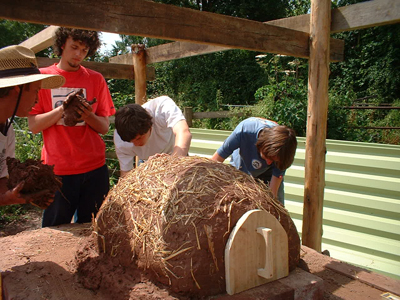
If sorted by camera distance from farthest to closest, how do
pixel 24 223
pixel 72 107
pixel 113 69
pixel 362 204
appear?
pixel 24 223
pixel 113 69
pixel 362 204
pixel 72 107

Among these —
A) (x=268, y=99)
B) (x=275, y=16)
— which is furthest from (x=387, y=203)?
(x=275, y=16)

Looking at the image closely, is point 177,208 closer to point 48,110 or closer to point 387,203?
point 48,110

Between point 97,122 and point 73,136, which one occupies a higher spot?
point 97,122

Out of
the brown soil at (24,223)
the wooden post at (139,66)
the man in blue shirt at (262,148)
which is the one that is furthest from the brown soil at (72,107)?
the brown soil at (24,223)

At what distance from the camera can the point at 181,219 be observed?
175 centimetres

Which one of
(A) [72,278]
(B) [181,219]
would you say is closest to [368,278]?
(B) [181,219]

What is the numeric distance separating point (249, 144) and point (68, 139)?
163 centimetres

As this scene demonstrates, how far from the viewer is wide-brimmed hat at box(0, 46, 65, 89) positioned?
1747mm

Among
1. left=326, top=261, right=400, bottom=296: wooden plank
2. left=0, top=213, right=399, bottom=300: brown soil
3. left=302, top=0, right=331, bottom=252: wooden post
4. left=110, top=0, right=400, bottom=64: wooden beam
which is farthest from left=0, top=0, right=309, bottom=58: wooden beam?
left=326, top=261, right=400, bottom=296: wooden plank

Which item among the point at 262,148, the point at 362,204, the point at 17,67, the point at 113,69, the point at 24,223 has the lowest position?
the point at 24,223

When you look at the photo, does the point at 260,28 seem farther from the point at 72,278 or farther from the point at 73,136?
the point at 72,278

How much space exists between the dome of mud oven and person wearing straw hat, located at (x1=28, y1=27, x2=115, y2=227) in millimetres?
766

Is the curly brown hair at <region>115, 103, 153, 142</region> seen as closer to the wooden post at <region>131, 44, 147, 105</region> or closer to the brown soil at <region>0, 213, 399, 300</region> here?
the brown soil at <region>0, 213, 399, 300</region>

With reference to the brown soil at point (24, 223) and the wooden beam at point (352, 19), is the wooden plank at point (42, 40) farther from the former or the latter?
the brown soil at point (24, 223)
